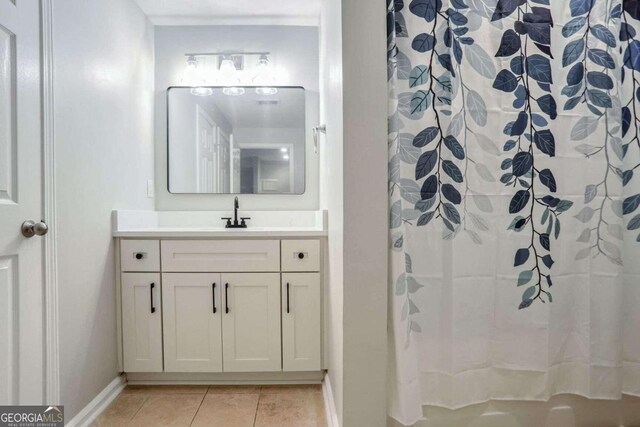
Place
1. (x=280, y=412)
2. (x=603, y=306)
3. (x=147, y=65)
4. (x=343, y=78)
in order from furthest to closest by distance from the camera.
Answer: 1. (x=147, y=65)
2. (x=280, y=412)
3. (x=603, y=306)
4. (x=343, y=78)

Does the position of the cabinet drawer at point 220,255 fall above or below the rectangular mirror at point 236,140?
below

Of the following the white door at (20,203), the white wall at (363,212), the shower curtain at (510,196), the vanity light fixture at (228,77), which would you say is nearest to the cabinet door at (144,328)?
the white door at (20,203)

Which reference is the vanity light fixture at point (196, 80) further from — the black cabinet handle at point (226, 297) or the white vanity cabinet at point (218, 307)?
the black cabinet handle at point (226, 297)

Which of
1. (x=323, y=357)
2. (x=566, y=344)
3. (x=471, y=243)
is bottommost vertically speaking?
(x=323, y=357)

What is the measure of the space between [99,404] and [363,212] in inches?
63.4

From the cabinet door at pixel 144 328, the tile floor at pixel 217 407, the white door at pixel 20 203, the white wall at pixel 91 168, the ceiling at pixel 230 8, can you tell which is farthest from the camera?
the ceiling at pixel 230 8

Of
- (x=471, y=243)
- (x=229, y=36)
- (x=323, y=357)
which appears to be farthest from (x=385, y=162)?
(x=229, y=36)

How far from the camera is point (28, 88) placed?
47.9 inches

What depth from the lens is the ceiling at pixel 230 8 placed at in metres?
2.21

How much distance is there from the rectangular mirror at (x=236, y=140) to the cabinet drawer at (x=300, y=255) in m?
0.63

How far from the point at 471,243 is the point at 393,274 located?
0.33 metres

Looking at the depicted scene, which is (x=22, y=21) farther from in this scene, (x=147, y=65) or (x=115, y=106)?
(x=147, y=65)

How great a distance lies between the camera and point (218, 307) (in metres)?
1.82

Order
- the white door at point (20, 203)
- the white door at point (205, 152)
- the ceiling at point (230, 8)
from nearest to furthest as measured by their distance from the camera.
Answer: the white door at point (20, 203) < the ceiling at point (230, 8) < the white door at point (205, 152)
